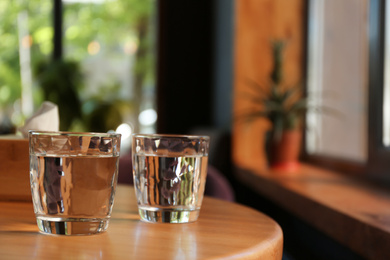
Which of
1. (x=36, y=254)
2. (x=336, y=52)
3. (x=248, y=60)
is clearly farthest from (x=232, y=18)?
(x=36, y=254)

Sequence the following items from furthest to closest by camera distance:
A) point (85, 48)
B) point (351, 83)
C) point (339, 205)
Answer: point (85, 48) < point (351, 83) < point (339, 205)

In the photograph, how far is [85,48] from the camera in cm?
588

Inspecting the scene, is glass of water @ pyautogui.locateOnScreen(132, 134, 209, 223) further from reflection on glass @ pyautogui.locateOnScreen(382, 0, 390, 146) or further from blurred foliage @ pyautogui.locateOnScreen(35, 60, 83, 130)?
blurred foliage @ pyautogui.locateOnScreen(35, 60, 83, 130)

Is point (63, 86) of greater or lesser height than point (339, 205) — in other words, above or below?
above

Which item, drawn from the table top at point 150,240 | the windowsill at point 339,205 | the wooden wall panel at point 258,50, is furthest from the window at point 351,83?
the table top at point 150,240

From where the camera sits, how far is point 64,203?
1.89 ft

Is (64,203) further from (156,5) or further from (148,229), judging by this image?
(156,5)

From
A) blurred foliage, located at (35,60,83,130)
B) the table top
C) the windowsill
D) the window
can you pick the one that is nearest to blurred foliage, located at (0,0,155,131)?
blurred foliage, located at (35,60,83,130)

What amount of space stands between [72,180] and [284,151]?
2159 mm

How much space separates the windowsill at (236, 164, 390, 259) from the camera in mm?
1116

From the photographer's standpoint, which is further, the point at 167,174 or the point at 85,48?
the point at 85,48

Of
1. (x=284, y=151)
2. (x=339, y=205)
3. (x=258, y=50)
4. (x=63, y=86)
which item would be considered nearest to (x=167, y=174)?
(x=339, y=205)

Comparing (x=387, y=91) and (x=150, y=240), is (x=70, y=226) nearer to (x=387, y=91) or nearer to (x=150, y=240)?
(x=150, y=240)

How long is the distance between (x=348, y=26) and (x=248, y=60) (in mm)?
766
